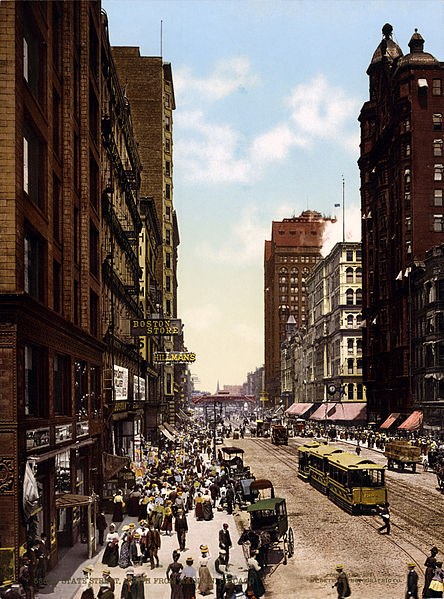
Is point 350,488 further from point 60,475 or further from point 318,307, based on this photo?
point 318,307

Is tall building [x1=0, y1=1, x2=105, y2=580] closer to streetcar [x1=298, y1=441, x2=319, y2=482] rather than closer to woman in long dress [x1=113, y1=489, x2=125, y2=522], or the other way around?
woman in long dress [x1=113, y1=489, x2=125, y2=522]

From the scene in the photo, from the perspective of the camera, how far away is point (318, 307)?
15800 cm

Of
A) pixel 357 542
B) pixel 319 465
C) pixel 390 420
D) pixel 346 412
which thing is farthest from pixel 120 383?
pixel 346 412

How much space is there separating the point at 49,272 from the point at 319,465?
→ 26853mm

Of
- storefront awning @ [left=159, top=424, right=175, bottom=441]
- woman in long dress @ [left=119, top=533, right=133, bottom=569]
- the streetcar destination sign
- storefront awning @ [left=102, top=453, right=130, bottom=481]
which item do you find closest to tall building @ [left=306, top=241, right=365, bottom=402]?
storefront awning @ [left=159, top=424, right=175, bottom=441]

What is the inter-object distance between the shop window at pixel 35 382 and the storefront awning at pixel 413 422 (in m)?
64.8

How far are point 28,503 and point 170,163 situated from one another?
105931 millimetres

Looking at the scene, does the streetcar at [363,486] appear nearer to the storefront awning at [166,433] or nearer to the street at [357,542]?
the street at [357,542]

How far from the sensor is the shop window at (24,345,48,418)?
24641 millimetres

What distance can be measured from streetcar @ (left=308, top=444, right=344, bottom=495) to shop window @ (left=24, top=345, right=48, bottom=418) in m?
23.3

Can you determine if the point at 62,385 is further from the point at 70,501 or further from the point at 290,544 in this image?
the point at 290,544

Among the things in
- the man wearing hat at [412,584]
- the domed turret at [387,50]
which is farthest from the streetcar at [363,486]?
the domed turret at [387,50]

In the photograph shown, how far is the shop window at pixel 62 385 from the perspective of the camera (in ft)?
97.3

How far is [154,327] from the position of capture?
182ft
